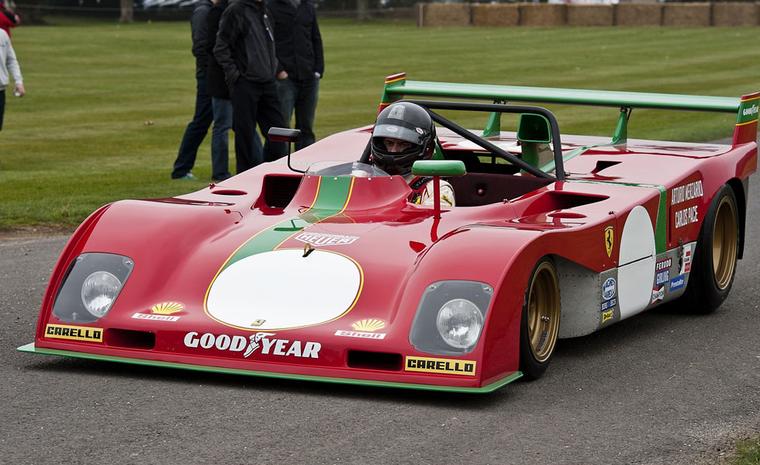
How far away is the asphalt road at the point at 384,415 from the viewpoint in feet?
17.7

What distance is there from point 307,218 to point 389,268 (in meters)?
0.89

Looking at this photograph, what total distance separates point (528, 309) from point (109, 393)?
185 cm

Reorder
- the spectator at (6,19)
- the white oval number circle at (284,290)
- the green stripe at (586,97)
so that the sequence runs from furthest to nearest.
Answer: the spectator at (6,19)
the green stripe at (586,97)
the white oval number circle at (284,290)

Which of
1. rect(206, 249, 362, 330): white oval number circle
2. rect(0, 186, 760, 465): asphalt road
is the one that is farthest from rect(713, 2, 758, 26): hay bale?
rect(206, 249, 362, 330): white oval number circle

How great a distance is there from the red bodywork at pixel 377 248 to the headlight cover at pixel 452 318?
0.04m

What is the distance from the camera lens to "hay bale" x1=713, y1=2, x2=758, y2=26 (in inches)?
1884

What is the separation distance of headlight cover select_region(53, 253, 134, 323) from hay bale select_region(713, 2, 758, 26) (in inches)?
1708

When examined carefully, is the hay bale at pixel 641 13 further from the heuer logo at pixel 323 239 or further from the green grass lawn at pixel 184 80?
the heuer logo at pixel 323 239

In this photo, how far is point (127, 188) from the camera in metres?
13.9

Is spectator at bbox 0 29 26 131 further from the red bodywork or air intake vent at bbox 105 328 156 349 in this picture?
air intake vent at bbox 105 328 156 349

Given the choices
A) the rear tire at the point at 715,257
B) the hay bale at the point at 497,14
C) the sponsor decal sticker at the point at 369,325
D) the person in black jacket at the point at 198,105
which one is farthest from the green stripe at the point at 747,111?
the hay bale at the point at 497,14

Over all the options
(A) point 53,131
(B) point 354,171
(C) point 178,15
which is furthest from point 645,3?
(B) point 354,171

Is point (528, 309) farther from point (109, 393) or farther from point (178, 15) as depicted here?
point (178, 15)

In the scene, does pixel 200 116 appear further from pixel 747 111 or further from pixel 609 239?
pixel 609 239
